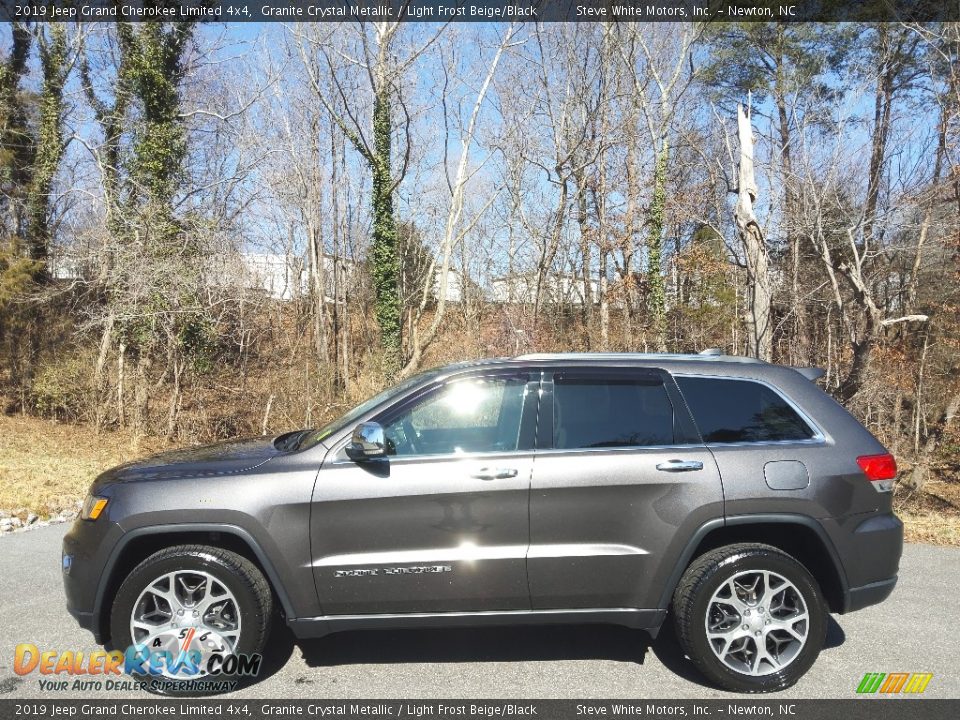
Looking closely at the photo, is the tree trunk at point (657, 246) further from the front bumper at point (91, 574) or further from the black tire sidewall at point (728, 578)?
the front bumper at point (91, 574)

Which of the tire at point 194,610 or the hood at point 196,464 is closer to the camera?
the tire at point 194,610


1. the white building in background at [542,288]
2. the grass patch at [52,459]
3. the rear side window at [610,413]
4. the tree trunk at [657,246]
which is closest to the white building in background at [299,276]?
the white building in background at [542,288]

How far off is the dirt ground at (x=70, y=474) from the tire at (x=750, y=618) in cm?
432

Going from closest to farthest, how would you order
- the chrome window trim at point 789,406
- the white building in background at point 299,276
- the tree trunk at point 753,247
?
the chrome window trim at point 789,406 < the tree trunk at point 753,247 < the white building in background at point 299,276

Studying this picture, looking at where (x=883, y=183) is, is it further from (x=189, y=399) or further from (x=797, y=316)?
(x=189, y=399)

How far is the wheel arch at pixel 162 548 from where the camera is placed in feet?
12.2

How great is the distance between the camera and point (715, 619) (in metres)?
3.78

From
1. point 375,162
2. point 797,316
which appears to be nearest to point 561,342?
point 797,316

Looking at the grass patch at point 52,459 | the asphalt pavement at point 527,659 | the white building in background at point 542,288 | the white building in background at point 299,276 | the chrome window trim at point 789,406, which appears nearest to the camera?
the asphalt pavement at point 527,659

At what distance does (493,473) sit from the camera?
376cm

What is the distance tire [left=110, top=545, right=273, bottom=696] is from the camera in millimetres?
3691

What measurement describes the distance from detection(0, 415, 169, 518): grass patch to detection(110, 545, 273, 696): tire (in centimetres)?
575

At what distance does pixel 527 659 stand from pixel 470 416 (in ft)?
4.75

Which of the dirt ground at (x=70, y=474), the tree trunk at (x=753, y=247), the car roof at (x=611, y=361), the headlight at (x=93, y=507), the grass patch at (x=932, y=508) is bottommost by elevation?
the grass patch at (x=932, y=508)
